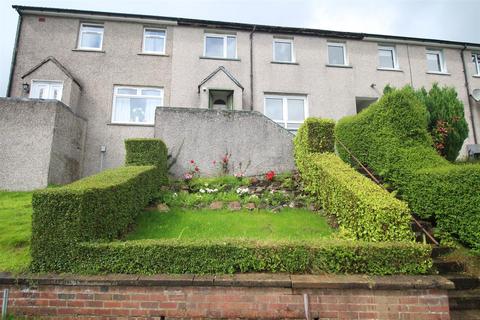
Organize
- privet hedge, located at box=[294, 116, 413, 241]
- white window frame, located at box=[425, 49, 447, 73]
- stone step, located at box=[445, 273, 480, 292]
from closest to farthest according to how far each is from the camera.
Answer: stone step, located at box=[445, 273, 480, 292]
privet hedge, located at box=[294, 116, 413, 241]
white window frame, located at box=[425, 49, 447, 73]

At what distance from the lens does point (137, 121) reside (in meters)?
12.1

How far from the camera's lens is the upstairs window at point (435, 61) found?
15.0 m

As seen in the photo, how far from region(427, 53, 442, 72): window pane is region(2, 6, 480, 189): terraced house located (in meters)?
0.06

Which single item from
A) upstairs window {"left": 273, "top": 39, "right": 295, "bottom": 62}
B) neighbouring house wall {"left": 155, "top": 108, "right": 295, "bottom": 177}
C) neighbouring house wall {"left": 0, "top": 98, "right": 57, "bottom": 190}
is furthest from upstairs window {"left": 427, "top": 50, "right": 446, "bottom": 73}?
neighbouring house wall {"left": 0, "top": 98, "right": 57, "bottom": 190}

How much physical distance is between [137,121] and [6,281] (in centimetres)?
902

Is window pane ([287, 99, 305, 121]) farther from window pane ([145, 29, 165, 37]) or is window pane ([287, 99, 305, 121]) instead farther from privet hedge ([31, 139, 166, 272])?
privet hedge ([31, 139, 166, 272])

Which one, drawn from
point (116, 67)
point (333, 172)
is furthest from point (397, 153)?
point (116, 67)

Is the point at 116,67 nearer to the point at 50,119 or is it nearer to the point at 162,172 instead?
the point at 50,119

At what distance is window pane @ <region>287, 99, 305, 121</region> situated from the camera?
42.8 feet

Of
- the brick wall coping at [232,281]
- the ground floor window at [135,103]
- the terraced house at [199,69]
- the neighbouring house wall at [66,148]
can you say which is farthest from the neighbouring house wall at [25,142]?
the brick wall coping at [232,281]

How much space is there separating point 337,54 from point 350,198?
36.2 feet

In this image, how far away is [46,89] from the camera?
1149 cm

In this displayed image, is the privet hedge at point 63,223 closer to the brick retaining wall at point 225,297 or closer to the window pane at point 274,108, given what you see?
the brick retaining wall at point 225,297

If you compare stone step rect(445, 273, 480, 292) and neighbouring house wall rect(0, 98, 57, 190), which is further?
A: neighbouring house wall rect(0, 98, 57, 190)
